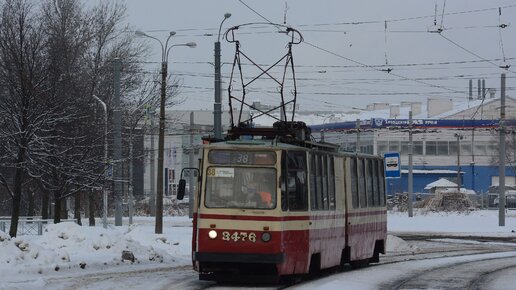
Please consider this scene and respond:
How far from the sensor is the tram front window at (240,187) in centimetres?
1823

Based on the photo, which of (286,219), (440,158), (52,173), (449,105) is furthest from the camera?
(449,105)

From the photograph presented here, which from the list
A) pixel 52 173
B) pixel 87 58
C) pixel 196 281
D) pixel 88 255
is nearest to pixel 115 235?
pixel 88 255

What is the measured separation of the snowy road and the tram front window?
4.55ft

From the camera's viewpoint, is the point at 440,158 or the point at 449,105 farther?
the point at 449,105

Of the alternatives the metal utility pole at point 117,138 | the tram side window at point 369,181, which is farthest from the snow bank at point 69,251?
the metal utility pole at point 117,138

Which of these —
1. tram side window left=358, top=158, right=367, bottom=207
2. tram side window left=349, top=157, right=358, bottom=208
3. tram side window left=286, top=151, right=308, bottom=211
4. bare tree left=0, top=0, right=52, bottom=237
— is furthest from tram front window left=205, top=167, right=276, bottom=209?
bare tree left=0, top=0, right=52, bottom=237

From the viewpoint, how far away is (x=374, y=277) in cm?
2078

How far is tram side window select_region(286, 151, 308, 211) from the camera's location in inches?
731

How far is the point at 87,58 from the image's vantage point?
5288 cm

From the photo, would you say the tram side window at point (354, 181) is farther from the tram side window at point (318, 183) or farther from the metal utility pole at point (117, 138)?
the metal utility pole at point (117, 138)

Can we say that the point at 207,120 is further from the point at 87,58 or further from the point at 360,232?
the point at 360,232

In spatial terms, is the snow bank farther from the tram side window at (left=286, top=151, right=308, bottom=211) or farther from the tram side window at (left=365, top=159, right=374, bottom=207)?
the tram side window at (left=286, top=151, right=308, bottom=211)

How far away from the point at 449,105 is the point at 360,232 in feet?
322

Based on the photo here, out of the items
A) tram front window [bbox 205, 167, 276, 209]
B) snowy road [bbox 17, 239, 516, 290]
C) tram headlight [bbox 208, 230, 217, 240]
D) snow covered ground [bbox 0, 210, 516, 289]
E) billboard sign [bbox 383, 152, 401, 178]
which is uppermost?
billboard sign [bbox 383, 152, 401, 178]
